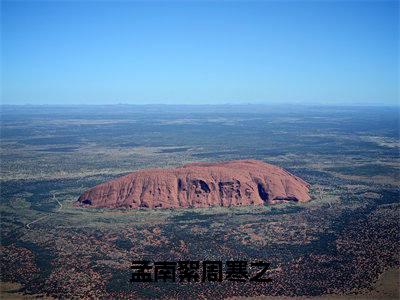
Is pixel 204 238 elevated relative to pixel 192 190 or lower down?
lower down

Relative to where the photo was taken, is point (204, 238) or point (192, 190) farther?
point (192, 190)

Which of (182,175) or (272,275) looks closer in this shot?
(272,275)

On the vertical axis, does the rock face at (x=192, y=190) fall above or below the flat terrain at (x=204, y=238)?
above

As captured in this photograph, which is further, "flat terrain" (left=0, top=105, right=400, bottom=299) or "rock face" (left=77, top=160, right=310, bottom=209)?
"rock face" (left=77, top=160, right=310, bottom=209)

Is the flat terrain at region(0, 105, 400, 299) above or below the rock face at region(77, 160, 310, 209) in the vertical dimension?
below

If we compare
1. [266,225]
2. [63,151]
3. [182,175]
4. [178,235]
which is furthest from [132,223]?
[63,151]

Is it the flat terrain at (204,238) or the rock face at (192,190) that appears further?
the rock face at (192,190)

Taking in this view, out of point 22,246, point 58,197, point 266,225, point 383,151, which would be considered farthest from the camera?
point 383,151

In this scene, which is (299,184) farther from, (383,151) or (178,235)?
(383,151)
